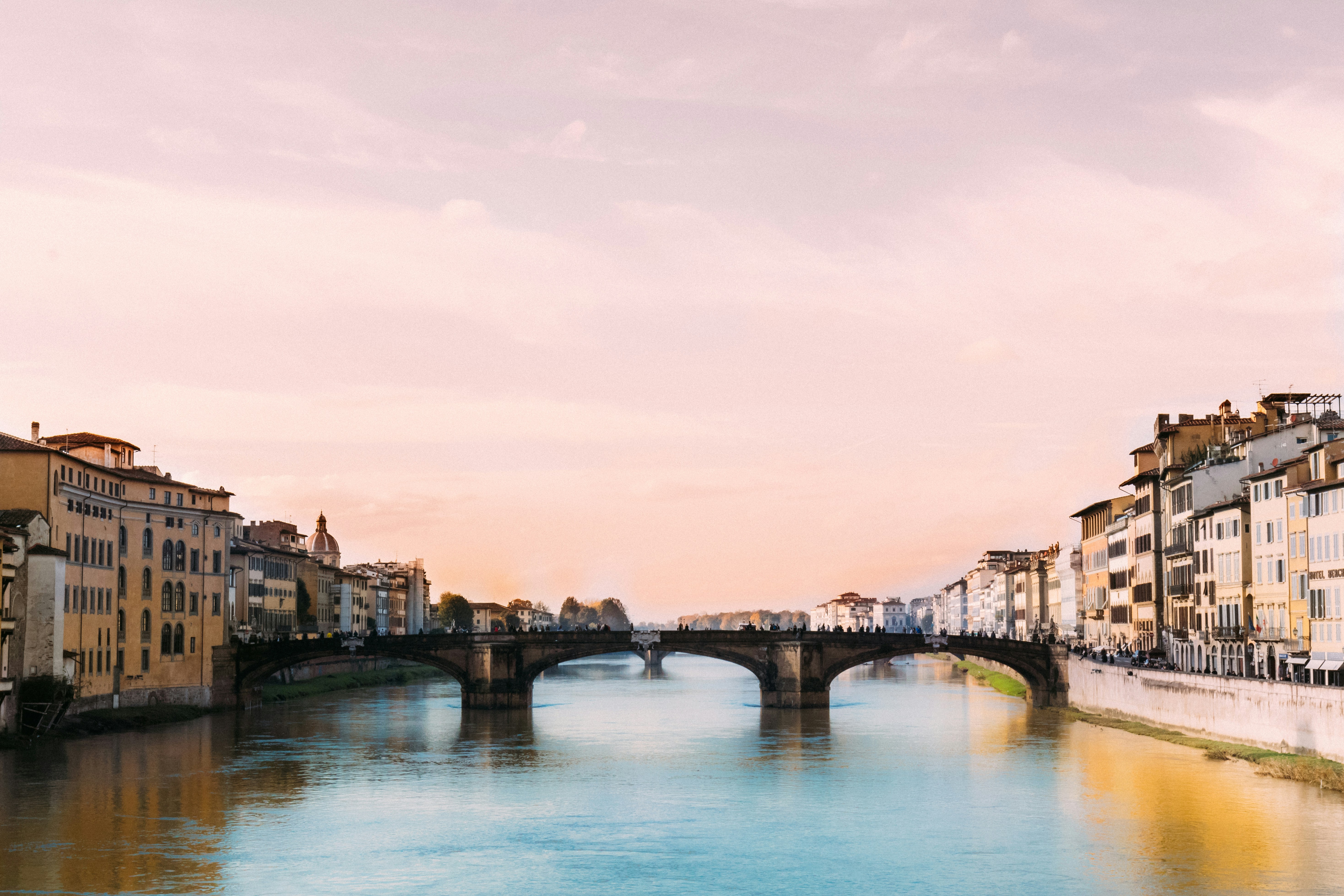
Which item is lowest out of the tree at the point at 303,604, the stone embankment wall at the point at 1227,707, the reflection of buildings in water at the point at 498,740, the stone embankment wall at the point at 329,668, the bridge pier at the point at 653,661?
the bridge pier at the point at 653,661

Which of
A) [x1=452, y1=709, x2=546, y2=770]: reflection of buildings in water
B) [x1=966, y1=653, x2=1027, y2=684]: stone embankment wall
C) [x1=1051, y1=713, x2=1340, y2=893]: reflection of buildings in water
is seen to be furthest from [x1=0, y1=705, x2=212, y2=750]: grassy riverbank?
[x1=966, y1=653, x2=1027, y2=684]: stone embankment wall

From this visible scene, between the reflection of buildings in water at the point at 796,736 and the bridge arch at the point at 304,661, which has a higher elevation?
the bridge arch at the point at 304,661

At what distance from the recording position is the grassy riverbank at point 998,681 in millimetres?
111713

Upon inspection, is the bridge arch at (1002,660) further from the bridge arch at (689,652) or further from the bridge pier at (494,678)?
the bridge pier at (494,678)

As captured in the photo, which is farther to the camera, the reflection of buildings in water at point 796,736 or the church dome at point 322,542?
the church dome at point 322,542

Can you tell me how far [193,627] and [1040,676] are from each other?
5065cm

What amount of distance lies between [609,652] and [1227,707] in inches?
1685

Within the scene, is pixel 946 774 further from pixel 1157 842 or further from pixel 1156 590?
pixel 1156 590

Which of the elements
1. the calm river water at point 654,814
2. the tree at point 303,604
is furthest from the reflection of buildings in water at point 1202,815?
the tree at point 303,604

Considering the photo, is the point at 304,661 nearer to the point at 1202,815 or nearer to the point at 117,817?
the point at 117,817

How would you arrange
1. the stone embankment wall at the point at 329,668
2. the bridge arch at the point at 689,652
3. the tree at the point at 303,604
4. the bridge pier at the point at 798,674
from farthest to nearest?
1. the tree at the point at 303,604
2. the stone embankment wall at the point at 329,668
3. the bridge arch at the point at 689,652
4. the bridge pier at the point at 798,674

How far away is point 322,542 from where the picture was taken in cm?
18612

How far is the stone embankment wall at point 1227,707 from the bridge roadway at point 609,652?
811 centimetres

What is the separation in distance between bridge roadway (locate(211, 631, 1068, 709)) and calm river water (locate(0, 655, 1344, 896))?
12945mm
